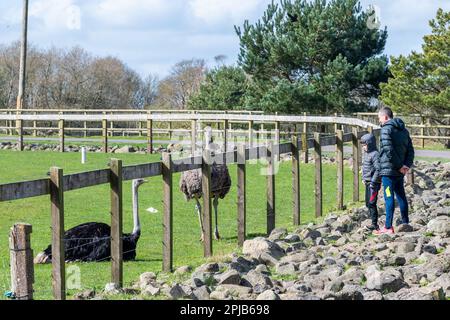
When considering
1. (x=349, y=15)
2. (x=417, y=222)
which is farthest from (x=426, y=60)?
(x=417, y=222)

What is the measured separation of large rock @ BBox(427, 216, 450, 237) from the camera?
11320mm

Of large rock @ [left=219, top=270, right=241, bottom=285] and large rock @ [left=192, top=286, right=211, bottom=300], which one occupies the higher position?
large rock @ [left=219, top=270, right=241, bottom=285]

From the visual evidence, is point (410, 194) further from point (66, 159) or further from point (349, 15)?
point (349, 15)

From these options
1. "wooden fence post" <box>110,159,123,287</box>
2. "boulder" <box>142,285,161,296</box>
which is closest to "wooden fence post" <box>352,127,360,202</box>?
"wooden fence post" <box>110,159,123,287</box>

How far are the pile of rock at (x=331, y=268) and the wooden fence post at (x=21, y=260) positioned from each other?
1.33 meters

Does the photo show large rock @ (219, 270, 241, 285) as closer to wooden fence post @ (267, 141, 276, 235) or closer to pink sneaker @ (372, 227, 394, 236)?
pink sneaker @ (372, 227, 394, 236)

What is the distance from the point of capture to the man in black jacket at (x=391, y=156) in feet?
38.1

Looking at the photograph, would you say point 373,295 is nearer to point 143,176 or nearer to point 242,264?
point 242,264

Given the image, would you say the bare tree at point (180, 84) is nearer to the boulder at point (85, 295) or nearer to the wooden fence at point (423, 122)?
the wooden fence at point (423, 122)

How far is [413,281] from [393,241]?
2495 mm

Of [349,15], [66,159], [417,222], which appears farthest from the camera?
[349,15]

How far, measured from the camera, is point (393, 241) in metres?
11.1

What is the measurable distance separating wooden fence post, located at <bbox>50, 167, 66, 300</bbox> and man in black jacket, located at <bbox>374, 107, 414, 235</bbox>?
16.3ft

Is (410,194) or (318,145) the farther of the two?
(410,194)
